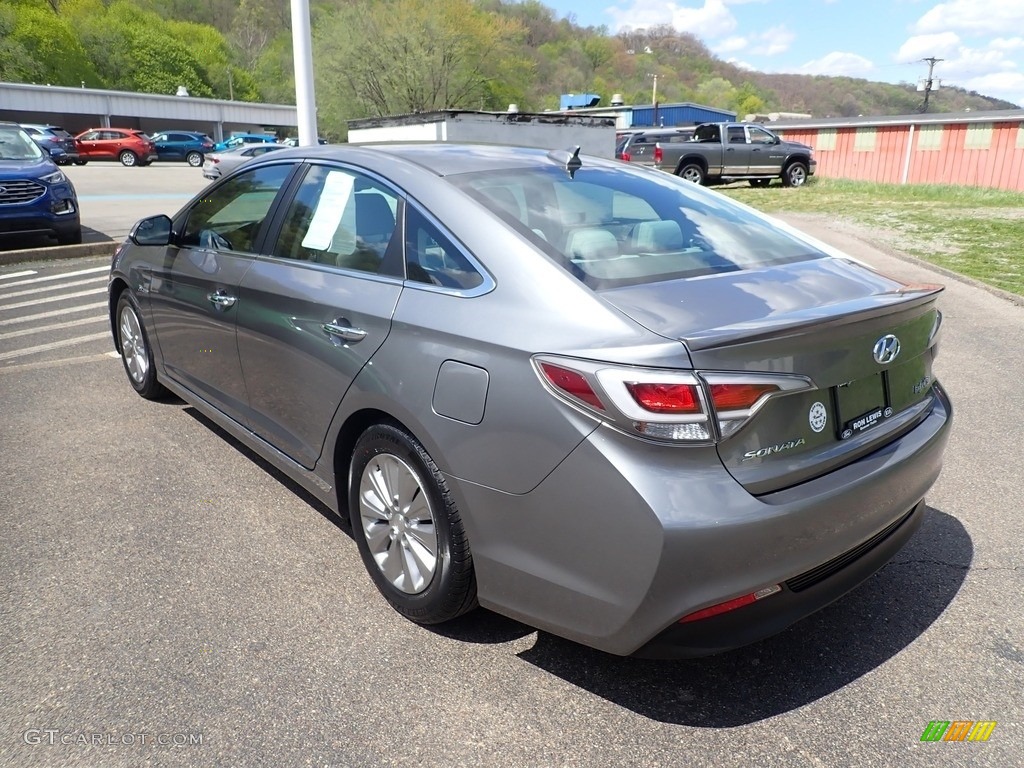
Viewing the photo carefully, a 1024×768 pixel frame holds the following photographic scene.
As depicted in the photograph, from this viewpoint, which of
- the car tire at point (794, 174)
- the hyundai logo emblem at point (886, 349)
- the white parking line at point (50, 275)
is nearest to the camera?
the hyundai logo emblem at point (886, 349)

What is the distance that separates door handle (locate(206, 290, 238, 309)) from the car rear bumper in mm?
1804

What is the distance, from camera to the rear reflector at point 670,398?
6.75 ft

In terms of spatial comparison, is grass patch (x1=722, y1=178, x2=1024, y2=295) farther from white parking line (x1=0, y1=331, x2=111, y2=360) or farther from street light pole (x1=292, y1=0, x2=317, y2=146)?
street light pole (x1=292, y1=0, x2=317, y2=146)

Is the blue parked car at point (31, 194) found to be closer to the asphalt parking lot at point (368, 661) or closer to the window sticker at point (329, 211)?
the asphalt parking lot at point (368, 661)

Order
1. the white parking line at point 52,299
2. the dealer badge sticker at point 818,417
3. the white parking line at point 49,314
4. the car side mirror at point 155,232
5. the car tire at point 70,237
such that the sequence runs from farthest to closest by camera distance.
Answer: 1. the car tire at point 70,237
2. the white parking line at point 52,299
3. the white parking line at point 49,314
4. the car side mirror at point 155,232
5. the dealer badge sticker at point 818,417

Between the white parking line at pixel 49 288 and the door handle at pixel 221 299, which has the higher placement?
the door handle at pixel 221 299

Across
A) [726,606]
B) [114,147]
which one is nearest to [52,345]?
[726,606]

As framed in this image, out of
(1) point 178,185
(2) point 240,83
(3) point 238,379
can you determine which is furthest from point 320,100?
(2) point 240,83

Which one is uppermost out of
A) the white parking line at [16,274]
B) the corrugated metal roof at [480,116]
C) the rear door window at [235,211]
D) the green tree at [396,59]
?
the green tree at [396,59]

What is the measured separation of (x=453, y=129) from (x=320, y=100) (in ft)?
116

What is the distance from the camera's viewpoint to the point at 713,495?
207 cm

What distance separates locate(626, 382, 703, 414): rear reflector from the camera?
206 cm

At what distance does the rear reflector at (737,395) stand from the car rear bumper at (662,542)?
0.14 meters

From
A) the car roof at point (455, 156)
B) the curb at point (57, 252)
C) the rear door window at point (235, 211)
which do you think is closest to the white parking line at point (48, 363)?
the rear door window at point (235, 211)
